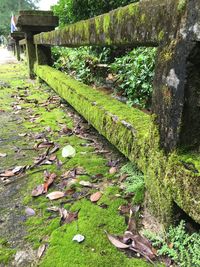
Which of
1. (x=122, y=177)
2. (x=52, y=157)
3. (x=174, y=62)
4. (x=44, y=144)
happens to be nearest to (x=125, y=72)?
(x=44, y=144)

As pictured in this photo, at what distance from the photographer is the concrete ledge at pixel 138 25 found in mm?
1330

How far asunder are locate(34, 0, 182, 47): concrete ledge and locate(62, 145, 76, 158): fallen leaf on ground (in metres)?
0.92

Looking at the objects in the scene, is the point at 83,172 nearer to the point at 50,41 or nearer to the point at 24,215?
the point at 24,215

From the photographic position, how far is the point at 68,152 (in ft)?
8.48

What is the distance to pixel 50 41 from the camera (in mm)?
4496

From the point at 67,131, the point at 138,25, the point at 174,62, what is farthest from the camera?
the point at 67,131

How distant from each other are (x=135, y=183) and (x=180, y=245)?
56cm

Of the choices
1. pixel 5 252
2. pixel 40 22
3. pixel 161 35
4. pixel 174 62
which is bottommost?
pixel 5 252

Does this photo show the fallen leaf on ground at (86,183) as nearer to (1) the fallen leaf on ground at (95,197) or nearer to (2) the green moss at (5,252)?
(1) the fallen leaf on ground at (95,197)

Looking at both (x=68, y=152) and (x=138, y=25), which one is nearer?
(x=138, y=25)

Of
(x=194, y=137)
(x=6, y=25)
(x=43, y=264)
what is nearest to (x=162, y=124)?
(x=194, y=137)

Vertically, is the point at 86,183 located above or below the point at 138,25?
below

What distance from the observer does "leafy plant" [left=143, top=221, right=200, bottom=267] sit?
1311 mm

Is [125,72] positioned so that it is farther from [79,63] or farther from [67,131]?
[79,63]
